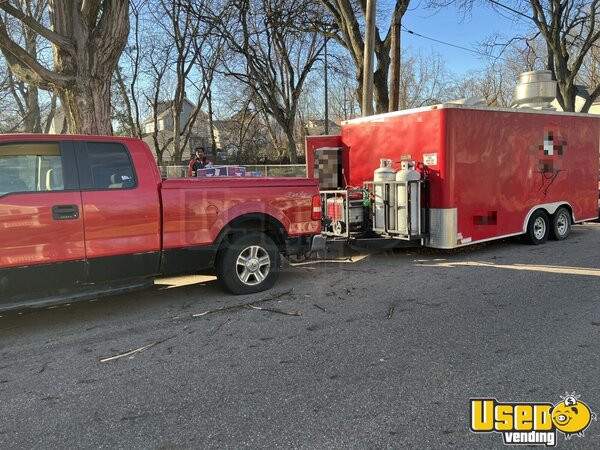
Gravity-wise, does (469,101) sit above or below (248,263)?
above

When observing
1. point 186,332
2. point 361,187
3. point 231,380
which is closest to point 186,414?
point 231,380

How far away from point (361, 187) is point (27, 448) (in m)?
7.59

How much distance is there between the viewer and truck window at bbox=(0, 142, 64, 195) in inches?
179

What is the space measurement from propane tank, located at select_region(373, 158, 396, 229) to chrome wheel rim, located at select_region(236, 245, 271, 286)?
293 centimetres

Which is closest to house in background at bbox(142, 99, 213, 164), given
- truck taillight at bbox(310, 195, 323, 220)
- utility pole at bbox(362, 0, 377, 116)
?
utility pole at bbox(362, 0, 377, 116)

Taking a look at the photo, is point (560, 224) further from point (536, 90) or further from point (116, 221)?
point (116, 221)

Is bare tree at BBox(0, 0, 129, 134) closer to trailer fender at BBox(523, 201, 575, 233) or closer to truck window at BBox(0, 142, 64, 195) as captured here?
truck window at BBox(0, 142, 64, 195)

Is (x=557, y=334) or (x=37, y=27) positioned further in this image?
(x=37, y=27)

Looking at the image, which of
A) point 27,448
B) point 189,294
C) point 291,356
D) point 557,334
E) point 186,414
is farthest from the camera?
point 189,294

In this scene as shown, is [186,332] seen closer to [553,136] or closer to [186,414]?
[186,414]

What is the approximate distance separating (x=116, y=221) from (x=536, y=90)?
8986 millimetres

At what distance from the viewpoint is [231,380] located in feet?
12.3

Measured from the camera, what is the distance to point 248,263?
613 cm

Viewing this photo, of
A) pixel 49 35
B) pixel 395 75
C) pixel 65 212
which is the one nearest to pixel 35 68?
pixel 49 35
